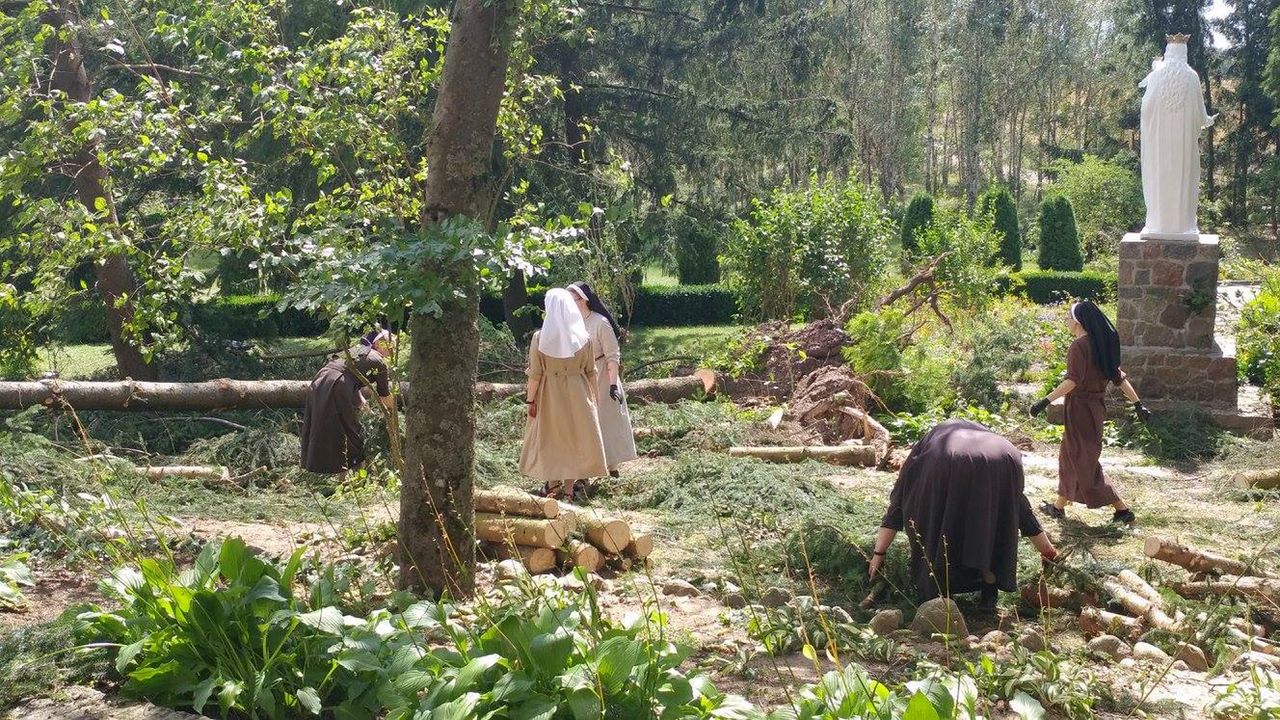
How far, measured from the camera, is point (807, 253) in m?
15.6

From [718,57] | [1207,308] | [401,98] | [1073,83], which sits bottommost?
[1207,308]

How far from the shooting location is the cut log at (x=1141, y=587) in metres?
5.67

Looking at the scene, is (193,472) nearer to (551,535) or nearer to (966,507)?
(551,535)

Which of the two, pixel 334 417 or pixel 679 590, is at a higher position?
pixel 334 417

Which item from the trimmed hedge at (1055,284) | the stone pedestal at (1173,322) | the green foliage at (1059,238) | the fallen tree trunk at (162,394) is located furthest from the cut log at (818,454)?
the green foliage at (1059,238)

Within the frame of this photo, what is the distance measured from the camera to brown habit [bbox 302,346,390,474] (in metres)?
8.25

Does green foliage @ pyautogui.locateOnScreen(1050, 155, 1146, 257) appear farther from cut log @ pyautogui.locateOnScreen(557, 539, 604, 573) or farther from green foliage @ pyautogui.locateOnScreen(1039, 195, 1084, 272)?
cut log @ pyautogui.locateOnScreen(557, 539, 604, 573)

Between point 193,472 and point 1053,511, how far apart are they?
6241 millimetres

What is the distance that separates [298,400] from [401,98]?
12.6 feet

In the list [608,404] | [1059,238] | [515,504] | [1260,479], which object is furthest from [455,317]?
[1059,238]

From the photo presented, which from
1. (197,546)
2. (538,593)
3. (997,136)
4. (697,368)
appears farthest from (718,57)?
(997,136)

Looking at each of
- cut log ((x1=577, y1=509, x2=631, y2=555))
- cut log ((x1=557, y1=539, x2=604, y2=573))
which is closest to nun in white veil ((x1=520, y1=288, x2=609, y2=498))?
cut log ((x1=577, y1=509, x2=631, y2=555))

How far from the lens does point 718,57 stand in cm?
1828

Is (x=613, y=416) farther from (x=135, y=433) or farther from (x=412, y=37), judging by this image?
(x=135, y=433)
